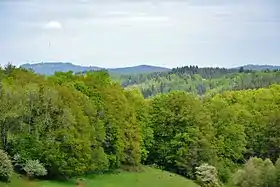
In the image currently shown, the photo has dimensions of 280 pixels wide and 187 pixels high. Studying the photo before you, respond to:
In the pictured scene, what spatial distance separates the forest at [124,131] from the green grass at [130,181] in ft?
4.81

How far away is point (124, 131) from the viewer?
238ft

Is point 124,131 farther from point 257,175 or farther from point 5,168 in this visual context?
point 5,168

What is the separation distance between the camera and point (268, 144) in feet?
314

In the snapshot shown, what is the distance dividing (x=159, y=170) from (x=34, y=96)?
26.6m

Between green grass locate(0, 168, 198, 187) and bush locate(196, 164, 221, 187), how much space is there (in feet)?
8.56

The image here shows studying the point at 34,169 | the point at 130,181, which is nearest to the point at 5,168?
the point at 34,169

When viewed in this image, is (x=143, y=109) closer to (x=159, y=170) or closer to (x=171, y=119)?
(x=171, y=119)

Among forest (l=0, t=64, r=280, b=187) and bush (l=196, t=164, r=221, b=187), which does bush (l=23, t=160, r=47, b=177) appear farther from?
bush (l=196, t=164, r=221, b=187)

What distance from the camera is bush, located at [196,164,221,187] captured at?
2992 inches

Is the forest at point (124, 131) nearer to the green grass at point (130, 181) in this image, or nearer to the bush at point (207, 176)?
the bush at point (207, 176)

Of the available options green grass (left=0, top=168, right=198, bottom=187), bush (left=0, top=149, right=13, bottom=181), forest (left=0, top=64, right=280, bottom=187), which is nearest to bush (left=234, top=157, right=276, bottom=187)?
forest (left=0, top=64, right=280, bottom=187)

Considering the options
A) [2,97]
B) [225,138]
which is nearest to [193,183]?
[225,138]

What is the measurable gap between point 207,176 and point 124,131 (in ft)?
45.9

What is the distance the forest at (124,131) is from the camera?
58.3 m
